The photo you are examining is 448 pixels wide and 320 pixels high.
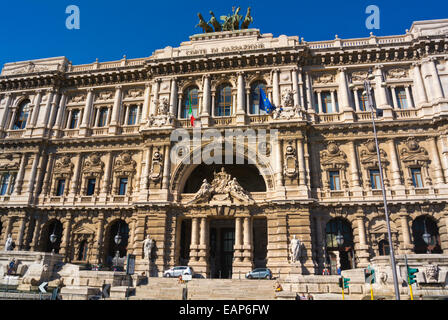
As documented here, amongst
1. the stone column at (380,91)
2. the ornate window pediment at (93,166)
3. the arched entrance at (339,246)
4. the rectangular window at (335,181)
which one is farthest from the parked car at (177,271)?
the stone column at (380,91)

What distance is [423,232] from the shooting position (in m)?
25.0

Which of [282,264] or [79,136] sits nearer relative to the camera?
[282,264]

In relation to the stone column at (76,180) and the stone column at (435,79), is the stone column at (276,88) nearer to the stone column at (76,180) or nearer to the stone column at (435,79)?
the stone column at (435,79)

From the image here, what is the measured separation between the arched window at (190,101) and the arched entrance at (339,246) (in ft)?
52.4

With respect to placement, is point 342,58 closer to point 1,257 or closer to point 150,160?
point 150,160

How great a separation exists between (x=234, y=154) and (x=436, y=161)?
16.4m

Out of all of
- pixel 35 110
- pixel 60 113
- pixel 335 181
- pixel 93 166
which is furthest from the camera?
pixel 60 113

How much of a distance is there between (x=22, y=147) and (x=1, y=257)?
13.3 meters

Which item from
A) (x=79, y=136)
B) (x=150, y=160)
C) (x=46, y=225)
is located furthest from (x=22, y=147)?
(x=150, y=160)

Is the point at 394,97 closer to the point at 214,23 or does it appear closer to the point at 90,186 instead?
the point at 214,23

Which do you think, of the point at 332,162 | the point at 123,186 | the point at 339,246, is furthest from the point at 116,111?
the point at 339,246

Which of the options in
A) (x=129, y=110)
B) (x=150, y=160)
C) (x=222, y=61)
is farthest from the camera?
(x=129, y=110)

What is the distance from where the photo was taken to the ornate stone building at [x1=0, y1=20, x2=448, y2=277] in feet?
84.7

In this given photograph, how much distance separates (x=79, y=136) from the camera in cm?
3297
